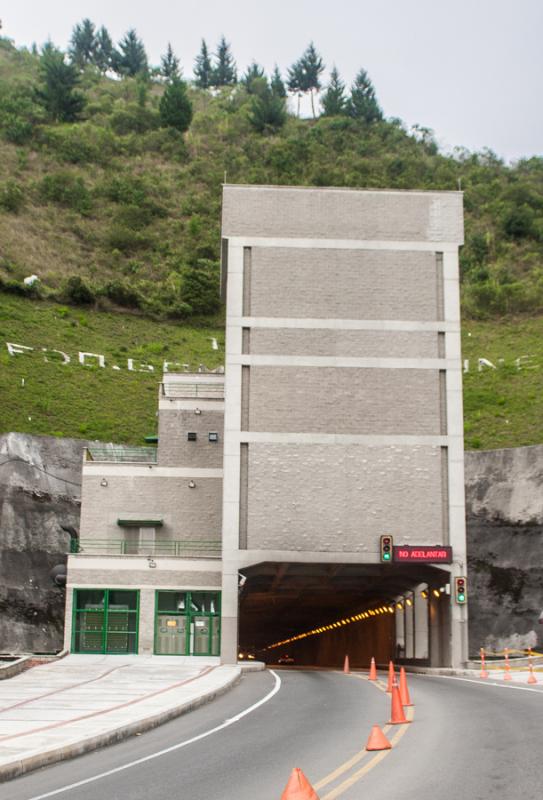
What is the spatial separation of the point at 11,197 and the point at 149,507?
8727 cm

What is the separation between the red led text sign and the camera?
45.4m

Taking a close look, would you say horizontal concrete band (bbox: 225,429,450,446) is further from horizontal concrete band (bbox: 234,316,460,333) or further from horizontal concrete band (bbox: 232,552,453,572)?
horizontal concrete band (bbox: 234,316,460,333)

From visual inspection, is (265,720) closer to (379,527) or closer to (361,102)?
(379,527)

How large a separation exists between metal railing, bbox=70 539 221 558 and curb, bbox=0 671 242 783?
31411mm

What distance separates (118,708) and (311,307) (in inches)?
1247

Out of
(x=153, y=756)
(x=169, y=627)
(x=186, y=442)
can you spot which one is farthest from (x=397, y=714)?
(x=186, y=442)

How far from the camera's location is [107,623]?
47344 mm

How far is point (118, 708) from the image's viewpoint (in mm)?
21062

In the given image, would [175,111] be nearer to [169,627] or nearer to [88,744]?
[169,627]

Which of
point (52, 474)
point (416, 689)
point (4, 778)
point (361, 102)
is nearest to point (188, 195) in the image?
point (361, 102)

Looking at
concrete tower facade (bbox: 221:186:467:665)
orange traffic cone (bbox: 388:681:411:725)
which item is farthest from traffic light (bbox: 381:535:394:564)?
orange traffic cone (bbox: 388:681:411:725)

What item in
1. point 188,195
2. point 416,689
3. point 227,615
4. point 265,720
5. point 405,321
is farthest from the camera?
point 188,195

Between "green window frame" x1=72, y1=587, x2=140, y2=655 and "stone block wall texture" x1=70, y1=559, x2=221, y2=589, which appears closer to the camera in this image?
"green window frame" x1=72, y1=587, x2=140, y2=655

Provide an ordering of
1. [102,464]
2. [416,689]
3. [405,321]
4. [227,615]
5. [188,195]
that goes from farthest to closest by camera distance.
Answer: [188,195], [102,464], [405,321], [227,615], [416,689]
